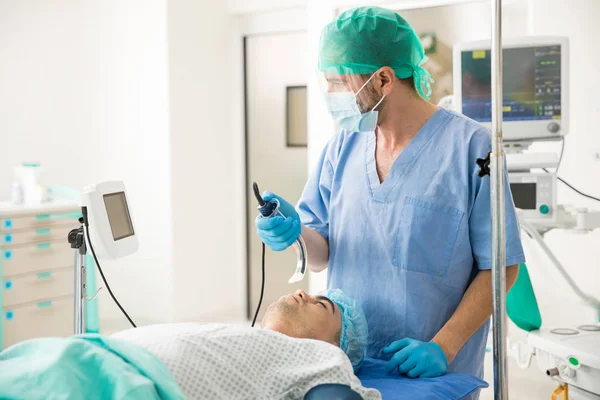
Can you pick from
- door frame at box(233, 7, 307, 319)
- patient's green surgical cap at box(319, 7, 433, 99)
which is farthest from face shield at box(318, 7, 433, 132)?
door frame at box(233, 7, 307, 319)

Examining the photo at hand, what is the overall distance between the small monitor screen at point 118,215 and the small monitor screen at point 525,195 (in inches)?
57.4

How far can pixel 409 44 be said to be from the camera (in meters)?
1.69

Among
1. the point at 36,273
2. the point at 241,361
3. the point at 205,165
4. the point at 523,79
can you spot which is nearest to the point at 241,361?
the point at 241,361

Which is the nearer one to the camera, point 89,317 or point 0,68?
point 89,317

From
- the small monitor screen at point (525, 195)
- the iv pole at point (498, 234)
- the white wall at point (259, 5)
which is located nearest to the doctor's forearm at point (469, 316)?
the iv pole at point (498, 234)

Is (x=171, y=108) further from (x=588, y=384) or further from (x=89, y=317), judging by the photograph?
(x=588, y=384)

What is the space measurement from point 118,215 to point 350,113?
617mm

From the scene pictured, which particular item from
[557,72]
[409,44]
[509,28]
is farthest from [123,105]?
[409,44]

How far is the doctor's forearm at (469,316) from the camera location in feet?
5.08

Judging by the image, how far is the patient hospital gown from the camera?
1.27m

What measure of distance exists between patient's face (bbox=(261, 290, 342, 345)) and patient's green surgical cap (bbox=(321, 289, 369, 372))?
0.06ft

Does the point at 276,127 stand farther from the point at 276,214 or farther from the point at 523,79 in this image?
the point at 276,214

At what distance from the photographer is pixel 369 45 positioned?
5.45 ft

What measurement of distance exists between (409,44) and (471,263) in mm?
524
